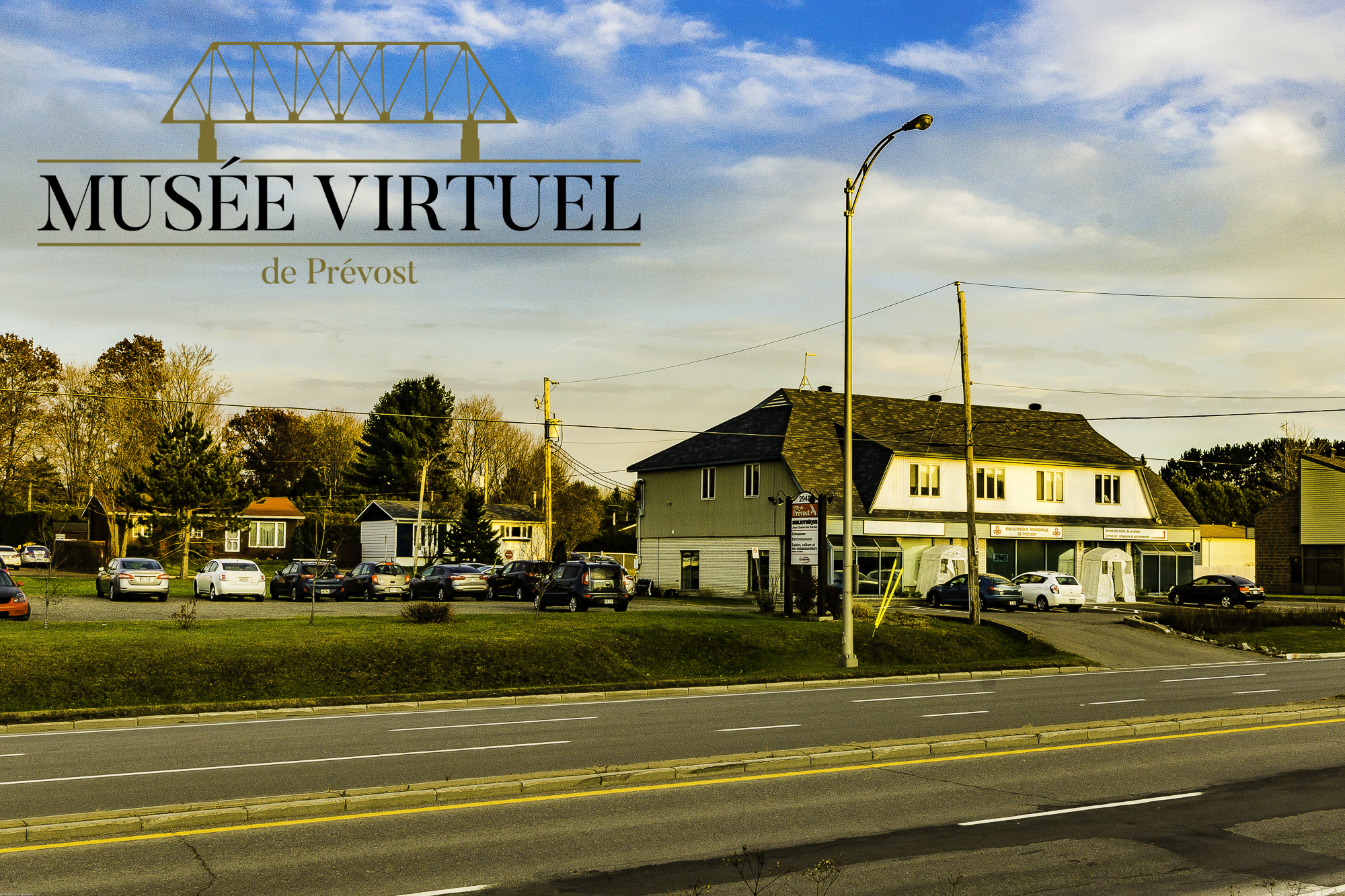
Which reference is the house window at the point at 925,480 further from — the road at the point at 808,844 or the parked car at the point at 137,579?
the road at the point at 808,844

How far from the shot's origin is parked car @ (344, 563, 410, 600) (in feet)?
153

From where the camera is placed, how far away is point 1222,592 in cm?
5038

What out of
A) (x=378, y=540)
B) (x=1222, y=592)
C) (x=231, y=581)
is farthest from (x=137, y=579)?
(x=1222, y=592)

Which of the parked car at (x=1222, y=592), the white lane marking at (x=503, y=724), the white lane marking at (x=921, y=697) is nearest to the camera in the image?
the white lane marking at (x=503, y=724)

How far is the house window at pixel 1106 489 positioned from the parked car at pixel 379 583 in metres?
34.8

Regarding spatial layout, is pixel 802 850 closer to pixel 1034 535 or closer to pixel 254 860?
pixel 254 860

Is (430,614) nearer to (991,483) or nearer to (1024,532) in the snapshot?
(991,483)

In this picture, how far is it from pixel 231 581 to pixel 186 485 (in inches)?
543

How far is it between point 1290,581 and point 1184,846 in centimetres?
6829

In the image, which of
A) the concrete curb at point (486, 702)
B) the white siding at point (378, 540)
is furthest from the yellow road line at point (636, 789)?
the white siding at point (378, 540)

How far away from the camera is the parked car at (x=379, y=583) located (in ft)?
153

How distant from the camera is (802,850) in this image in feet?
29.1

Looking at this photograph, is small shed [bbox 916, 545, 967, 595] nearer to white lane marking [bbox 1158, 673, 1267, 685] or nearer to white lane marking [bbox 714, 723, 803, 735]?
white lane marking [bbox 1158, 673, 1267, 685]

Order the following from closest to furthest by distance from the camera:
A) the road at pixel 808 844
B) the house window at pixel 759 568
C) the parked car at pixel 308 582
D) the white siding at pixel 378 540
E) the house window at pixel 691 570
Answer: the road at pixel 808 844 → the parked car at pixel 308 582 → the house window at pixel 759 568 → the house window at pixel 691 570 → the white siding at pixel 378 540
